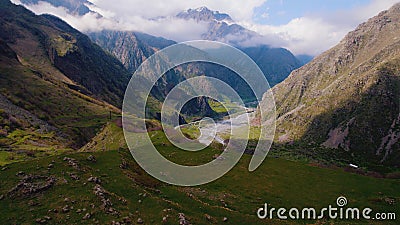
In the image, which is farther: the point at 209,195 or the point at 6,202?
the point at 209,195

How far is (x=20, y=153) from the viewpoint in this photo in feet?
227

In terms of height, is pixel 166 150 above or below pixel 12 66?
below

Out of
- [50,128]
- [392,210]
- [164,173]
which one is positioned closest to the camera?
[392,210]

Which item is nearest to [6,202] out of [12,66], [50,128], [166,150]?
[166,150]

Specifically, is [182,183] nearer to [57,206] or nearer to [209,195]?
[209,195]

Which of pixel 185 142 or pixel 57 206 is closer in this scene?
pixel 57 206

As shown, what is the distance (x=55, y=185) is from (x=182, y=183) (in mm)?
26345

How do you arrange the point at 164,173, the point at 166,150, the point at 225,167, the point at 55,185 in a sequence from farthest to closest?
the point at 166,150 < the point at 225,167 < the point at 164,173 < the point at 55,185

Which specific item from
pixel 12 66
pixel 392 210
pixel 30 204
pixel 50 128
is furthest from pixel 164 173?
pixel 12 66

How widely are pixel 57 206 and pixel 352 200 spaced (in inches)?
2147

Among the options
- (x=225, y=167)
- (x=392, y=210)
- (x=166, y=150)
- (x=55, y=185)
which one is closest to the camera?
(x=55, y=185)

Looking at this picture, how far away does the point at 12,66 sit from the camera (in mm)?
185875

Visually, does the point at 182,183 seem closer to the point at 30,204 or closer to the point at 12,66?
the point at 30,204

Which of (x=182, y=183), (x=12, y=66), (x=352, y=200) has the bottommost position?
(x=352, y=200)
